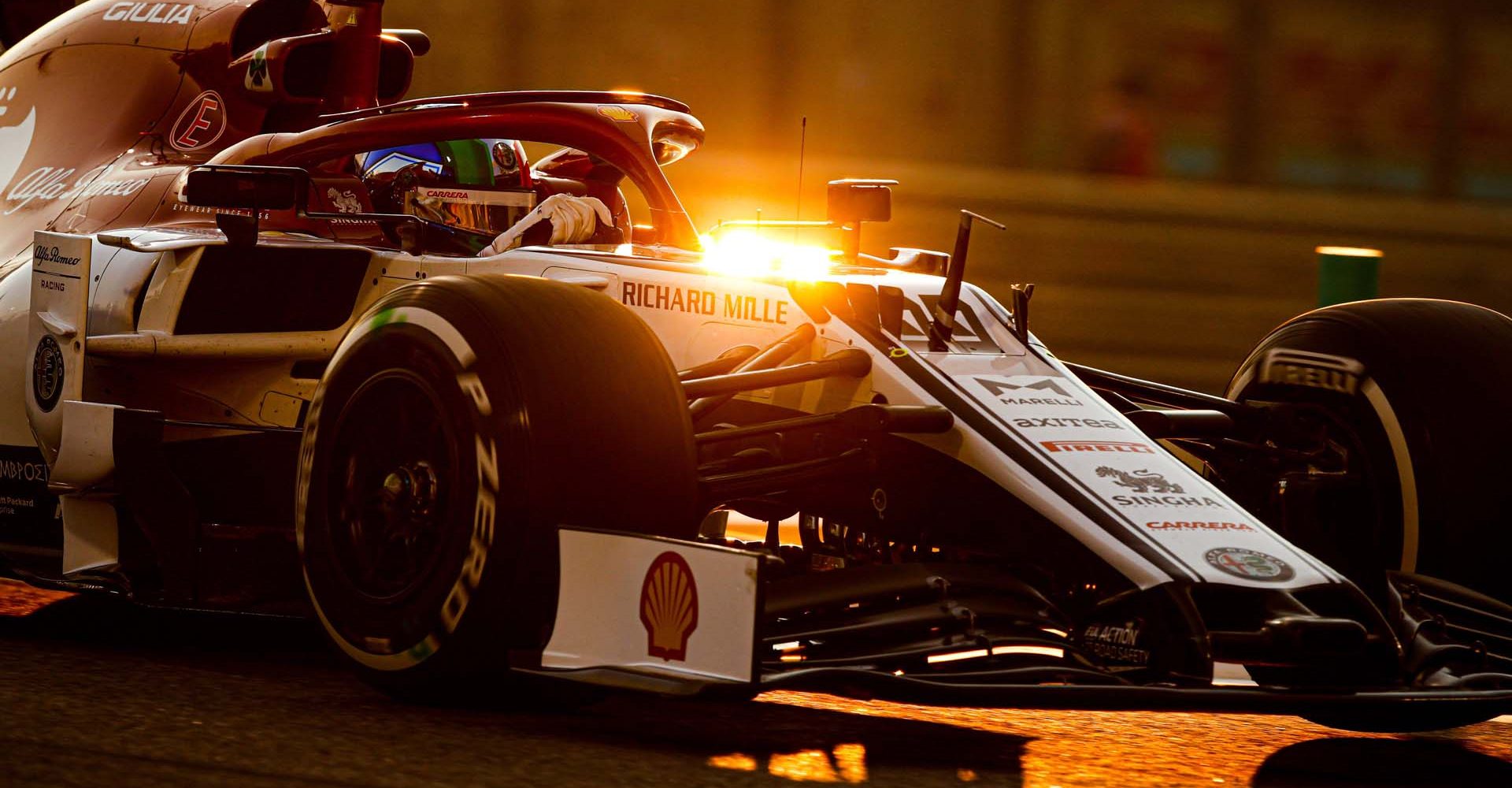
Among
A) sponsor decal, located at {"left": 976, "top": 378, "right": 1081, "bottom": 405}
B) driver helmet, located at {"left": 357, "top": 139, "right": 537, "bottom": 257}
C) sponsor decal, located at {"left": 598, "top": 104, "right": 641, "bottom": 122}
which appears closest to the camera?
sponsor decal, located at {"left": 976, "top": 378, "right": 1081, "bottom": 405}

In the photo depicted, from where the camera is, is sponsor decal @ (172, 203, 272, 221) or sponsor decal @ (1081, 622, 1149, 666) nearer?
sponsor decal @ (1081, 622, 1149, 666)

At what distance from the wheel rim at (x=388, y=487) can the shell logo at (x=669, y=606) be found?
0.58 meters

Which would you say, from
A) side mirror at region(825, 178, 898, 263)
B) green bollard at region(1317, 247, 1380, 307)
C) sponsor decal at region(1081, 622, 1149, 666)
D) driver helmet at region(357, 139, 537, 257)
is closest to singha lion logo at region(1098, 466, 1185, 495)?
sponsor decal at region(1081, 622, 1149, 666)

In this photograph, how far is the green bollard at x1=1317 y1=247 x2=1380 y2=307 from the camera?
8688 millimetres

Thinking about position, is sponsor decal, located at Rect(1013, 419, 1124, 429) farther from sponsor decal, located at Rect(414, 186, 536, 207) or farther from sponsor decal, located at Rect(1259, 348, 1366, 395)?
sponsor decal, located at Rect(414, 186, 536, 207)

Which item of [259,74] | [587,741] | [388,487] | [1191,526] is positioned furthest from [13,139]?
[1191,526]

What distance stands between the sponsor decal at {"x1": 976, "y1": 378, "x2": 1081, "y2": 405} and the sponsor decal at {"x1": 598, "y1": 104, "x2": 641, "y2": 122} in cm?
187

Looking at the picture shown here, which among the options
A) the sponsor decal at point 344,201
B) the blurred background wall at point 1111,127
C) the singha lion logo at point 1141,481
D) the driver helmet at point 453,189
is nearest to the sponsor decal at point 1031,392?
the singha lion logo at point 1141,481

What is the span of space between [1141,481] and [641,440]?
1.18 meters

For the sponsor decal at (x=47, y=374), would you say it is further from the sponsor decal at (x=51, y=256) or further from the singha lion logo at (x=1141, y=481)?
the singha lion logo at (x=1141, y=481)

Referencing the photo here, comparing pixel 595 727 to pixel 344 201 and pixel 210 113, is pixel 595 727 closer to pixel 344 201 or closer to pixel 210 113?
pixel 344 201

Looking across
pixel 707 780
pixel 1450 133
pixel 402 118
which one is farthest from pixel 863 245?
pixel 707 780

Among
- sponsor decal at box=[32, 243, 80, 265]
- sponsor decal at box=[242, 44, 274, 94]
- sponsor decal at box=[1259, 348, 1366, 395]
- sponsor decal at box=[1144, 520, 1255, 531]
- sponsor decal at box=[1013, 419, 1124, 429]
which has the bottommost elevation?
sponsor decal at box=[1144, 520, 1255, 531]

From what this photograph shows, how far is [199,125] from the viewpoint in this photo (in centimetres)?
724
